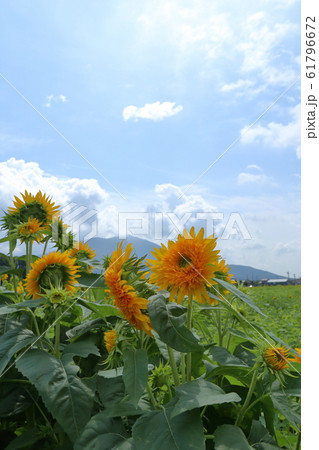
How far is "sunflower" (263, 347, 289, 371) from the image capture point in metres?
0.77

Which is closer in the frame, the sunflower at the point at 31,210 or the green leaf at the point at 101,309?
the green leaf at the point at 101,309

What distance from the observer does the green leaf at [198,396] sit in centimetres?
70

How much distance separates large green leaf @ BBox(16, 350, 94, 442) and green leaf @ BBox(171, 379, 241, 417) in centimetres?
25

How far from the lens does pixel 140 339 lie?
0.86 metres

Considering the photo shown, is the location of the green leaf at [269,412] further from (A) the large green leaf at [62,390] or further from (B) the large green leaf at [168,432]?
(A) the large green leaf at [62,390]

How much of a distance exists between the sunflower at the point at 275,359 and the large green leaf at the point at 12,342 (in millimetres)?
536

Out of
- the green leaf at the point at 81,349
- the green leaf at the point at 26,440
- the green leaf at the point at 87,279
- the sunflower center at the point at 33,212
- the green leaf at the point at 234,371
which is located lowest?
the green leaf at the point at 26,440

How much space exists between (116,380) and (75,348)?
12 cm

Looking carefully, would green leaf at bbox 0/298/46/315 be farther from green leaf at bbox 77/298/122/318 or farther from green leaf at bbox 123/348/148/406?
green leaf at bbox 123/348/148/406

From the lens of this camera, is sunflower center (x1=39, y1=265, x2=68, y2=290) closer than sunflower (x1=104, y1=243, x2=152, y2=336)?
No

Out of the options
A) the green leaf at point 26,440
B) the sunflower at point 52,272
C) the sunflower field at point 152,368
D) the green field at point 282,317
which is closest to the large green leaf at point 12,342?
the sunflower field at point 152,368

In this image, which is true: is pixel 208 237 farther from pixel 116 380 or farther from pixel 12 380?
pixel 12 380

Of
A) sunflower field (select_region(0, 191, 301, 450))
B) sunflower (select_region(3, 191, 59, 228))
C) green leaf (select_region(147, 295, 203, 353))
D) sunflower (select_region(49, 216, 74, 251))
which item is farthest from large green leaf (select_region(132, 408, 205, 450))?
sunflower (select_region(3, 191, 59, 228))
